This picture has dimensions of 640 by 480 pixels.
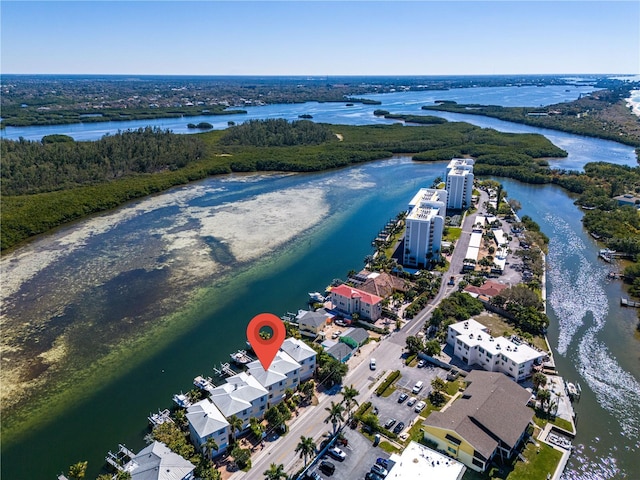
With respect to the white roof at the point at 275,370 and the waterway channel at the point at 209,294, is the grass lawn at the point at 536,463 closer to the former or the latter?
the waterway channel at the point at 209,294

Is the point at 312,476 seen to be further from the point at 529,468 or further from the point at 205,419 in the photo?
the point at 529,468

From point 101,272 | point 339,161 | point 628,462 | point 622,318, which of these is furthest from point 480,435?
point 339,161

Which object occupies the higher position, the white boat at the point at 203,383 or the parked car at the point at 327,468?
the parked car at the point at 327,468

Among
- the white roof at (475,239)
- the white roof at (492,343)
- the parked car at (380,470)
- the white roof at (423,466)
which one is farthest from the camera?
the white roof at (475,239)

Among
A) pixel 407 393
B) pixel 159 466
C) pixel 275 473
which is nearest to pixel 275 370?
pixel 275 473

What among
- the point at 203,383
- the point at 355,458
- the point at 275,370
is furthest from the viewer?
the point at 203,383

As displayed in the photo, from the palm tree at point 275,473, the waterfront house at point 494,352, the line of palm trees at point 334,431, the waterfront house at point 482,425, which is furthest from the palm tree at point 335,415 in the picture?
the waterfront house at point 494,352
